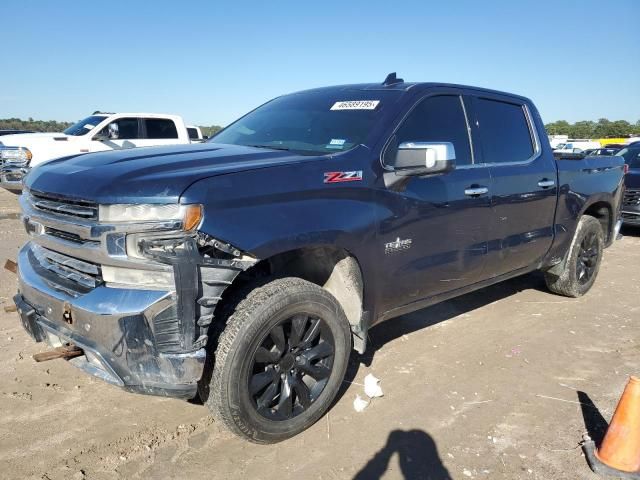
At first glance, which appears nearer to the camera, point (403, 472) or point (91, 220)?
point (91, 220)

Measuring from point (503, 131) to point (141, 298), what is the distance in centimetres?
336

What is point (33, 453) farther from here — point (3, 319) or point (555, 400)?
point (555, 400)

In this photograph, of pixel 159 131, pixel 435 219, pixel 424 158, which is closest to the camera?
pixel 424 158

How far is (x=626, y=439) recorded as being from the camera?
2609mm

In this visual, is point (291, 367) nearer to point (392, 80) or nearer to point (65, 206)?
point (65, 206)

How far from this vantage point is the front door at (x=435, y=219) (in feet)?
10.5

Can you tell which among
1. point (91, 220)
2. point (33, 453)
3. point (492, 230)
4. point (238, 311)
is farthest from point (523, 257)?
point (33, 453)

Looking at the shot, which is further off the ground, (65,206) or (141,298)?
(65,206)

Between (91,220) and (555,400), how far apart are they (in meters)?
3.08

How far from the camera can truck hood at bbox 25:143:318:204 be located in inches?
92.5


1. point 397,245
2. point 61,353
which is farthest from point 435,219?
point 61,353

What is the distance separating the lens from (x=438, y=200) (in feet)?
11.3

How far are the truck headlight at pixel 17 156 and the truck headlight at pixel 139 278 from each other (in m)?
9.52

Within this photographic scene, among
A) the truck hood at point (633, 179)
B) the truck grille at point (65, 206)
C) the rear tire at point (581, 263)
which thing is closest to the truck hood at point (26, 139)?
the truck grille at point (65, 206)
